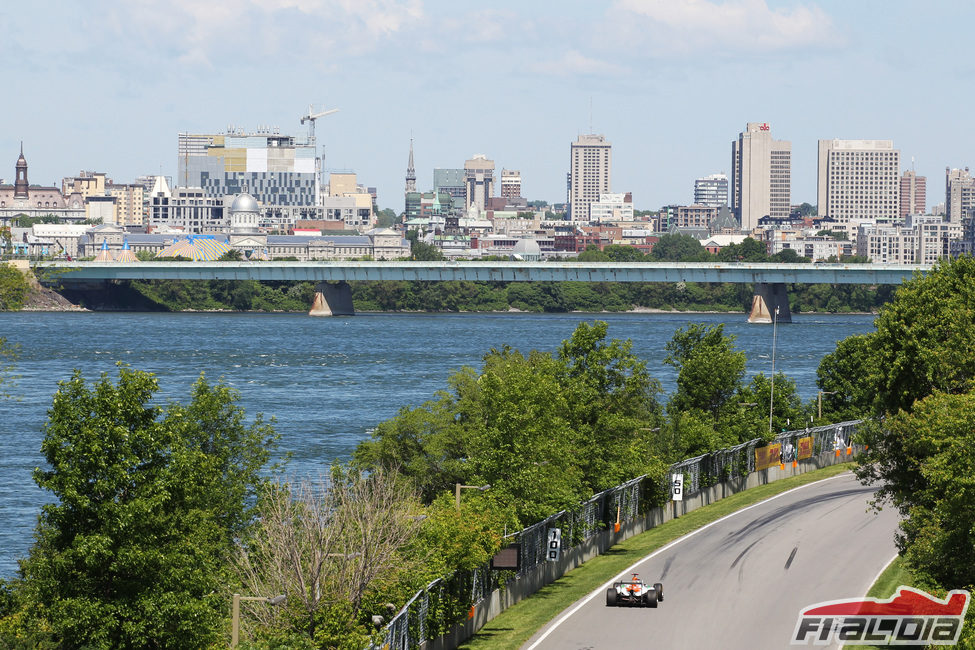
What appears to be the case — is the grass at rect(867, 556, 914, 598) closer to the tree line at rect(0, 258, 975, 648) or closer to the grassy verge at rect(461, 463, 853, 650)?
the tree line at rect(0, 258, 975, 648)

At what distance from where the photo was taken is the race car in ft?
153

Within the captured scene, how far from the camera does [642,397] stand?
6906cm

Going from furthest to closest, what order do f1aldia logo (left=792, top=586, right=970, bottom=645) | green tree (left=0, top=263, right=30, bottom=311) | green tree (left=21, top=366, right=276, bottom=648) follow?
green tree (left=0, top=263, right=30, bottom=311)
f1aldia logo (left=792, top=586, right=970, bottom=645)
green tree (left=21, top=366, right=276, bottom=648)

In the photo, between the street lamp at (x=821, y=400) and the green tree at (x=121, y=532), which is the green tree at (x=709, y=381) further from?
the green tree at (x=121, y=532)

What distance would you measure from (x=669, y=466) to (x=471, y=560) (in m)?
24.8

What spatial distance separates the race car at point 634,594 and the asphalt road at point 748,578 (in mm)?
220

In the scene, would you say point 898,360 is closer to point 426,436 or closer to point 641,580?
point 641,580

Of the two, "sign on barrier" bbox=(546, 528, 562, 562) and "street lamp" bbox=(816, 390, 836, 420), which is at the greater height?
"street lamp" bbox=(816, 390, 836, 420)

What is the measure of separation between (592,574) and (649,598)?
776 centimetres

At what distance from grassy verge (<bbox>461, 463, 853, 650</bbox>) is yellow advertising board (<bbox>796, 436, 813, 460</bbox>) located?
2.95 metres

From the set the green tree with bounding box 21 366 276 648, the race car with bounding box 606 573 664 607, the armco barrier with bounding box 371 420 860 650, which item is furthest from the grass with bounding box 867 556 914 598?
the green tree with bounding box 21 366 276 648

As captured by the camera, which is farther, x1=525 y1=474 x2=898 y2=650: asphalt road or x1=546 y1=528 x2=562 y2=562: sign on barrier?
x1=546 y1=528 x2=562 y2=562: sign on barrier

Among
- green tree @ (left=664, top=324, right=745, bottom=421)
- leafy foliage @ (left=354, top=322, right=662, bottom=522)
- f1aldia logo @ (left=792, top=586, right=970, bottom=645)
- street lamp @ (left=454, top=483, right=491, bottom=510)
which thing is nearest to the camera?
f1aldia logo @ (left=792, top=586, right=970, bottom=645)

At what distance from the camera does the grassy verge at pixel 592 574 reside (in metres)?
45.3
